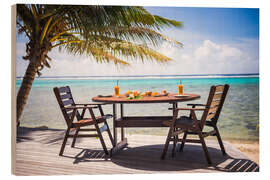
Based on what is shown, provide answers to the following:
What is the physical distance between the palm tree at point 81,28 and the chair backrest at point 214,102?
1.47m

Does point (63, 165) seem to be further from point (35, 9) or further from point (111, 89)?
point (111, 89)

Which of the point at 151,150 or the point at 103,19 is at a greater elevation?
the point at 103,19

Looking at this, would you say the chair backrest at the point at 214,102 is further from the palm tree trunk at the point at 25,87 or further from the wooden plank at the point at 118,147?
the palm tree trunk at the point at 25,87

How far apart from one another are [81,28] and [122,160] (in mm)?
1866

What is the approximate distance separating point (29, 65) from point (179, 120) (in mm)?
2494

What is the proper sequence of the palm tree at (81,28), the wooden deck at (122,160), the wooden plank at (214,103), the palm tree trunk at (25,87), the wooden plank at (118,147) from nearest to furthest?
the wooden deck at (122,160), the wooden plank at (214,103), the wooden plank at (118,147), the palm tree at (81,28), the palm tree trunk at (25,87)

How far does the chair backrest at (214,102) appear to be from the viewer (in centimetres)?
301

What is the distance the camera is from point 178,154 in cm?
350

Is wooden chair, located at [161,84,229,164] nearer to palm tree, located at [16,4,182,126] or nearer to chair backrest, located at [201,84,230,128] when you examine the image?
chair backrest, located at [201,84,230,128]

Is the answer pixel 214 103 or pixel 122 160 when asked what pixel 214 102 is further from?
pixel 122 160

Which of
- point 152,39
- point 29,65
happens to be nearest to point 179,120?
point 152,39

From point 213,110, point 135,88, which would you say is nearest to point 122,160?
point 213,110

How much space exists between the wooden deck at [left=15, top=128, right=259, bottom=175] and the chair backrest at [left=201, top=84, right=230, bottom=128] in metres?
0.49

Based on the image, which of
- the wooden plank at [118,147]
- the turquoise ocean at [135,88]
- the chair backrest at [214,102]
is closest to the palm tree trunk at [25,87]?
the wooden plank at [118,147]
